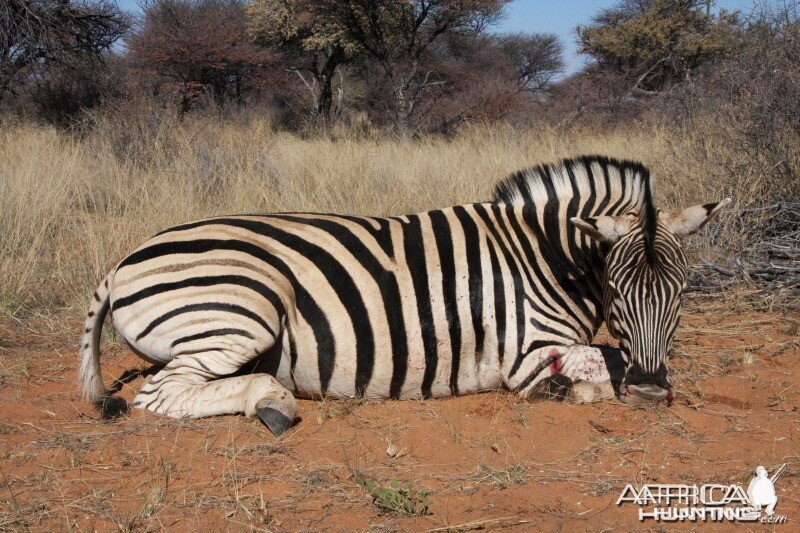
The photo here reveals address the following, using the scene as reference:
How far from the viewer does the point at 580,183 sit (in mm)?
4281

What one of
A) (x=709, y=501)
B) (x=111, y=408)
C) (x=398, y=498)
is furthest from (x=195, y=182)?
(x=709, y=501)

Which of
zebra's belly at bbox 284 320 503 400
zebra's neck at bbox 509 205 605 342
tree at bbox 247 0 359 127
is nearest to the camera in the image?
zebra's belly at bbox 284 320 503 400

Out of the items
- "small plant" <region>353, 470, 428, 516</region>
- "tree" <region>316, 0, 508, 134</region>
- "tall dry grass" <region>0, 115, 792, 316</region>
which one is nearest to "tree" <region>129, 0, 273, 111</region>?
"tree" <region>316, 0, 508, 134</region>

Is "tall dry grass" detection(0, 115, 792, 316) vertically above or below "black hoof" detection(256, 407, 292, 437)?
above

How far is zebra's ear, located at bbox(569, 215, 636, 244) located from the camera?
12.2ft

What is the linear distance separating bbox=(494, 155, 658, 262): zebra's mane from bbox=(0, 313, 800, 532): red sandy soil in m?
1.12

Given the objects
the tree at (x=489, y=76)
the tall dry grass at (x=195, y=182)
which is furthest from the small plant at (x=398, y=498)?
the tree at (x=489, y=76)

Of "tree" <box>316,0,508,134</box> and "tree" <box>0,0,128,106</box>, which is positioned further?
"tree" <box>316,0,508,134</box>

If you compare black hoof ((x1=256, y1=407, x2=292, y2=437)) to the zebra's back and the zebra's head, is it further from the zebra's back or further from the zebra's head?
the zebra's head

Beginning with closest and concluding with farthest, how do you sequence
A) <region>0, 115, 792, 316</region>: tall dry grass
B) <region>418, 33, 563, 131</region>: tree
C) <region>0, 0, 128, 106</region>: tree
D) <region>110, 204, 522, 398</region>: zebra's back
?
<region>110, 204, 522, 398</region>: zebra's back, <region>0, 115, 792, 316</region>: tall dry grass, <region>0, 0, 128, 106</region>: tree, <region>418, 33, 563, 131</region>: tree

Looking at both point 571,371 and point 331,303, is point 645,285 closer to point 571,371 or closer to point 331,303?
point 571,371

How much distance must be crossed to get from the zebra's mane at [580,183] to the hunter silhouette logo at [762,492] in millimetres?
1559

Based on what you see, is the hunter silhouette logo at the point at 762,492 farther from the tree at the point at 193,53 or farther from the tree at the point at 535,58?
the tree at the point at 535,58

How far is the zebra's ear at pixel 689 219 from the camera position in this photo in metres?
3.76
